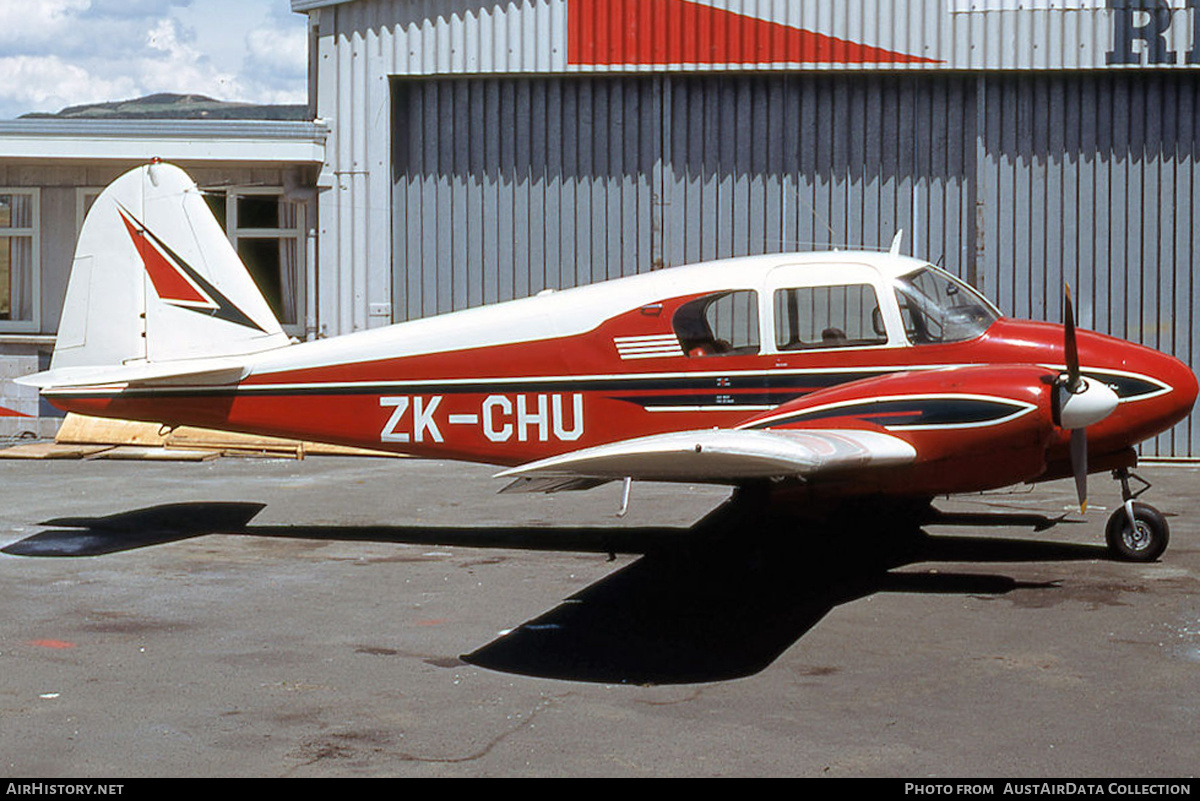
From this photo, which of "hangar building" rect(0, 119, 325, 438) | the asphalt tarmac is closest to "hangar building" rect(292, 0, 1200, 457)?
"hangar building" rect(0, 119, 325, 438)

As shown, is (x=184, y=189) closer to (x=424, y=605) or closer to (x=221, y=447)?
(x=424, y=605)

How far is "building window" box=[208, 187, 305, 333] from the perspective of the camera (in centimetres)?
2038

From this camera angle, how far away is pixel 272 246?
2055cm

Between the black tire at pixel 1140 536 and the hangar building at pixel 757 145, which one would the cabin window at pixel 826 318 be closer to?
the black tire at pixel 1140 536

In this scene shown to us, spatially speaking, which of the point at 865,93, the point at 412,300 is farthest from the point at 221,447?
the point at 865,93

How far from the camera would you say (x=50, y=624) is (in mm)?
8641

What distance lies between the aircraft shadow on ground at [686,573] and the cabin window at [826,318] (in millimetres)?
1757

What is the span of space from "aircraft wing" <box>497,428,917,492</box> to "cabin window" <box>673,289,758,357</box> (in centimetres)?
210

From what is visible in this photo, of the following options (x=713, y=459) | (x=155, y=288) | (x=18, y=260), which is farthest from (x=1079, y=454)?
(x=18, y=260)

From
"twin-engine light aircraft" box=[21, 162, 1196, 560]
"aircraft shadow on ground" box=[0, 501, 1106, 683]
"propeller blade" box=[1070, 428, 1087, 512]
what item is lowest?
"aircraft shadow on ground" box=[0, 501, 1106, 683]

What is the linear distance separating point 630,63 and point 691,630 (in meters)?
12.1

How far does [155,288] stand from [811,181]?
9.83 metres

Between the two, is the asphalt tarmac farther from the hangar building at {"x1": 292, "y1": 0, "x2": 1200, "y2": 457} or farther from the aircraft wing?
the hangar building at {"x1": 292, "y1": 0, "x2": 1200, "y2": 457}

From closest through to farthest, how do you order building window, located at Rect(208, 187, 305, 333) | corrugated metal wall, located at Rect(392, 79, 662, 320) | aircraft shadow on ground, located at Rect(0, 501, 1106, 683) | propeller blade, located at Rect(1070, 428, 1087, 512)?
aircraft shadow on ground, located at Rect(0, 501, 1106, 683), propeller blade, located at Rect(1070, 428, 1087, 512), corrugated metal wall, located at Rect(392, 79, 662, 320), building window, located at Rect(208, 187, 305, 333)
